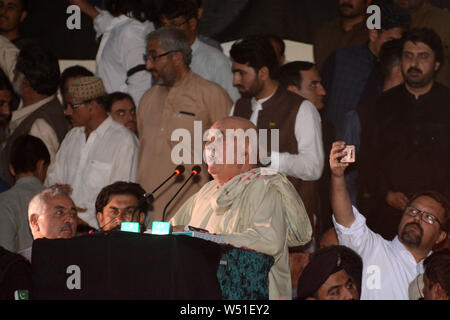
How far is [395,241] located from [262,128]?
1.30 metres

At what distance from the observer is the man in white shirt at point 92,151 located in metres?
6.54

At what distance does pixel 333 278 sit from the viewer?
16.3 feet

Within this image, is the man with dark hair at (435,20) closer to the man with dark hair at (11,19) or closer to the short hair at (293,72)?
the short hair at (293,72)

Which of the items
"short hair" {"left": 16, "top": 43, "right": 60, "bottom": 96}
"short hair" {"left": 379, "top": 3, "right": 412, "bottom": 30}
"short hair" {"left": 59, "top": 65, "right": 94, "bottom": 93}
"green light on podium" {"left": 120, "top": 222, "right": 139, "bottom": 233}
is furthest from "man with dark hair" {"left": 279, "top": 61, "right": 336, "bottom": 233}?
"green light on podium" {"left": 120, "top": 222, "right": 139, "bottom": 233}

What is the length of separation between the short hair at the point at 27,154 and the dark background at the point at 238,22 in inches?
55.7

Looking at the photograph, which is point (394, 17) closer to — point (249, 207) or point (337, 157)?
point (337, 157)

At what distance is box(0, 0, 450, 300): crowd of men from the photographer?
554cm

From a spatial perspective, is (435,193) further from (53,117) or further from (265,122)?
(53,117)

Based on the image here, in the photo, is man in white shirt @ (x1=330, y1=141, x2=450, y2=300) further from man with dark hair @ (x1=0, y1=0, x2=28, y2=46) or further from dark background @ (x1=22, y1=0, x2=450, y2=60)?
man with dark hair @ (x1=0, y1=0, x2=28, y2=46)

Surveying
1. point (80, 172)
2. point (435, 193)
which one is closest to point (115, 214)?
point (80, 172)

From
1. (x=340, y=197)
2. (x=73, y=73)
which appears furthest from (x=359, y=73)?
(x=73, y=73)

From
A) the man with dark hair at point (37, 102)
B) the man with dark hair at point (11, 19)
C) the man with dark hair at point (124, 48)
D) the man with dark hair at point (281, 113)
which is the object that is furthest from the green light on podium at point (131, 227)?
the man with dark hair at point (11, 19)

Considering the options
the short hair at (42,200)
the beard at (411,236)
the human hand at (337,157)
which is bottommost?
the beard at (411,236)

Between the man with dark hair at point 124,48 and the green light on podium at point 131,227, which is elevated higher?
the man with dark hair at point 124,48
